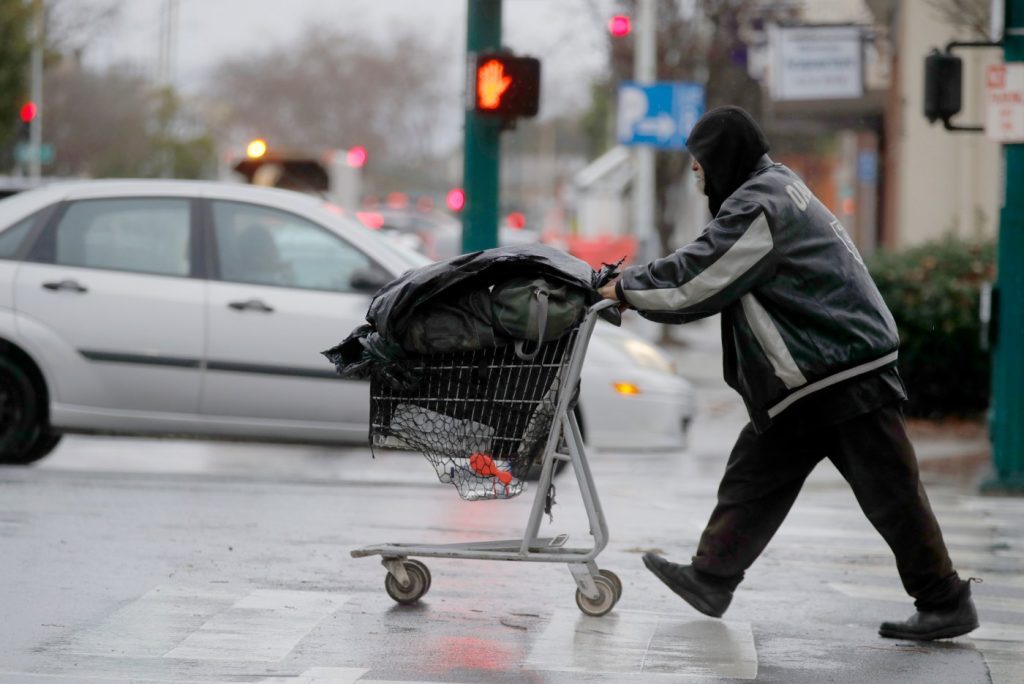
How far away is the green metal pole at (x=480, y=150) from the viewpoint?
1098cm

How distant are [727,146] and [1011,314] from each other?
5113 millimetres

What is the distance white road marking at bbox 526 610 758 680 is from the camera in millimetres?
5211

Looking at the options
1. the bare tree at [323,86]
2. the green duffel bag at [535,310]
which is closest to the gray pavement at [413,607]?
the green duffel bag at [535,310]

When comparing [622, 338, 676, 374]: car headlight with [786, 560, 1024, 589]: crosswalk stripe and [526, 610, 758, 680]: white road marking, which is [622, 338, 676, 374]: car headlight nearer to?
[786, 560, 1024, 589]: crosswalk stripe

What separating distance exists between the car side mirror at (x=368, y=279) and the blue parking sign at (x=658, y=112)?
9.22 metres

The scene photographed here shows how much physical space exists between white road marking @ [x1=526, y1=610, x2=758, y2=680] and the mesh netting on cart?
54 cm

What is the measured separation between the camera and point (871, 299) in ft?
18.2

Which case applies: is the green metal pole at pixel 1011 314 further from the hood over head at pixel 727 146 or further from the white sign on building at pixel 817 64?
the white sign on building at pixel 817 64

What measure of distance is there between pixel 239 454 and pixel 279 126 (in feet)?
250

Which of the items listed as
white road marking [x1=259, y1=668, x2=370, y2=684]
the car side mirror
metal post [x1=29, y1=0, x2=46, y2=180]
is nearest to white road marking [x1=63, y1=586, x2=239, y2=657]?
white road marking [x1=259, y1=668, x2=370, y2=684]

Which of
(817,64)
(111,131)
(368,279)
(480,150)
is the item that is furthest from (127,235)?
(111,131)

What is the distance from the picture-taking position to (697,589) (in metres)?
5.90

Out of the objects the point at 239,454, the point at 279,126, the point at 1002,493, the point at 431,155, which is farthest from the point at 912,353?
the point at 431,155

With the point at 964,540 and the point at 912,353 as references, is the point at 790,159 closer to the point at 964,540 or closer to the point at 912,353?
the point at 912,353
